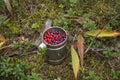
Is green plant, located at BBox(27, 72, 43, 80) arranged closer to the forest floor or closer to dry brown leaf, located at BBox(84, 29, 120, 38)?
the forest floor

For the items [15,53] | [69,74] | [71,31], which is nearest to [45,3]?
[71,31]

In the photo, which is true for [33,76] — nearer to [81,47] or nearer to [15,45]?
[15,45]

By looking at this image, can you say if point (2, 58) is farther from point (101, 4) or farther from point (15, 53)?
point (101, 4)

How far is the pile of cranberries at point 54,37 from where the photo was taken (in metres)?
3.12

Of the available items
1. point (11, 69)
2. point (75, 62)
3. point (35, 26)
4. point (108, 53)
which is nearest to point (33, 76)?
point (11, 69)

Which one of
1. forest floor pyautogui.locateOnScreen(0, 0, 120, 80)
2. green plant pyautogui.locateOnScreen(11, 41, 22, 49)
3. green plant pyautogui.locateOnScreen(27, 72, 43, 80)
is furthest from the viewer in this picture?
green plant pyautogui.locateOnScreen(11, 41, 22, 49)

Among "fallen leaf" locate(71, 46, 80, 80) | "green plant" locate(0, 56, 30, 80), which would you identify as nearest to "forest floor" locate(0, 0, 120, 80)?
"green plant" locate(0, 56, 30, 80)

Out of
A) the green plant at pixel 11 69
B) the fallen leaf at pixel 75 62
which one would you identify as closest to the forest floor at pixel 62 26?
the green plant at pixel 11 69

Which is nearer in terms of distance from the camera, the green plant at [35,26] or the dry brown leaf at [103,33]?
the dry brown leaf at [103,33]

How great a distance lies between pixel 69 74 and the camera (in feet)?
10.5

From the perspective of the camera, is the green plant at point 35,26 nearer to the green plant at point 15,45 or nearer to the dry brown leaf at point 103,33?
the green plant at point 15,45

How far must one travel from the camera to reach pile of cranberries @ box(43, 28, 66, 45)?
3121 mm

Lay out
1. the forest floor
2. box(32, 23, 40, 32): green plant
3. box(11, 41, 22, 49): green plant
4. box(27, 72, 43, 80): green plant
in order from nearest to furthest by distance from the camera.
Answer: box(27, 72, 43, 80): green plant < the forest floor < box(11, 41, 22, 49): green plant < box(32, 23, 40, 32): green plant

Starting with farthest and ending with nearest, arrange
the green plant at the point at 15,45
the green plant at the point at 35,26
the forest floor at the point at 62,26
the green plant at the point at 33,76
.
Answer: the green plant at the point at 35,26 → the green plant at the point at 15,45 → the forest floor at the point at 62,26 → the green plant at the point at 33,76
